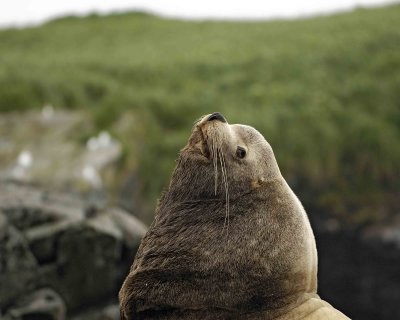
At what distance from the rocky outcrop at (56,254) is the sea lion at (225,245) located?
15.0 ft

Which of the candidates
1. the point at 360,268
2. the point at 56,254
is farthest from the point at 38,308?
the point at 360,268

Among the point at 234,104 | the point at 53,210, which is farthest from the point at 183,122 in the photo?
the point at 53,210

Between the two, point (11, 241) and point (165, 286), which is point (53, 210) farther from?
point (165, 286)

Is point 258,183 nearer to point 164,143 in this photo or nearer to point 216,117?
point 216,117

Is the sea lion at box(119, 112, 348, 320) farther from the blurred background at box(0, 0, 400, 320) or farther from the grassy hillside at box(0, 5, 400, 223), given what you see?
the grassy hillside at box(0, 5, 400, 223)

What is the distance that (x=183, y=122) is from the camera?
20656mm

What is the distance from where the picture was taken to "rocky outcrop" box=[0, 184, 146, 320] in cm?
870

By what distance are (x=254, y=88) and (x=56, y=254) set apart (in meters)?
15.0

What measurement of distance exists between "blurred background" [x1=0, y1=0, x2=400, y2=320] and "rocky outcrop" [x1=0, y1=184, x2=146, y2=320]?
0.7 inches

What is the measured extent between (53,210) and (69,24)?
28.2m

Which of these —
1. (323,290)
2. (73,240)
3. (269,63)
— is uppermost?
(269,63)

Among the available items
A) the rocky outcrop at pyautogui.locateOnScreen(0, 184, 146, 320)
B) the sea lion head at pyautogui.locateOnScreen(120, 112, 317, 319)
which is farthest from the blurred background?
the sea lion head at pyautogui.locateOnScreen(120, 112, 317, 319)

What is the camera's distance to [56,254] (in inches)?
377

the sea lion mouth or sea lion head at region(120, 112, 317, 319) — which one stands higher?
the sea lion mouth
